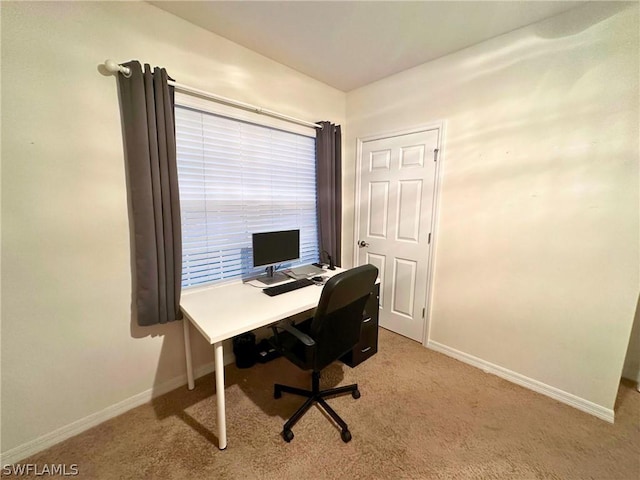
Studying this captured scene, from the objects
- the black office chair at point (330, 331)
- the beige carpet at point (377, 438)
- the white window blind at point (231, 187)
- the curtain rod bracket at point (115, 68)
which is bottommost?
the beige carpet at point (377, 438)

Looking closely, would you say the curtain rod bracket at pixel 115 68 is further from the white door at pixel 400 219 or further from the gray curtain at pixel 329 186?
the white door at pixel 400 219

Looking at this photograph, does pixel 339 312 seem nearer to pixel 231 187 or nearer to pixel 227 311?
pixel 227 311

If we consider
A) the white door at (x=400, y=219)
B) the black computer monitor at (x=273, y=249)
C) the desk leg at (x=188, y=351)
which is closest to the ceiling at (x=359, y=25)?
the white door at (x=400, y=219)

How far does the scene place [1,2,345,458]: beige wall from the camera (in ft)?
4.11

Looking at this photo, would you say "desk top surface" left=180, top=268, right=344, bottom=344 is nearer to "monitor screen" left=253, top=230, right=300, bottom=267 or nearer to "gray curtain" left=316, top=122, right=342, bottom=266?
"monitor screen" left=253, top=230, right=300, bottom=267

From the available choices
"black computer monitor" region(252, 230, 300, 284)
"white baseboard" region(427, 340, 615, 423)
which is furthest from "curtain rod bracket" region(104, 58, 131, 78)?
"white baseboard" region(427, 340, 615, 423)

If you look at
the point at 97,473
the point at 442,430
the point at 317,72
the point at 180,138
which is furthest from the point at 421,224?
the point at 97,473

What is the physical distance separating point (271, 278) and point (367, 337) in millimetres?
974

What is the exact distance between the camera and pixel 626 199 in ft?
4.91

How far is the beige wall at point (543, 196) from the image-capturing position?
1.51 m

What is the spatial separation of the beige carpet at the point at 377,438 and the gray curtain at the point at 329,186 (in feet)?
4.29

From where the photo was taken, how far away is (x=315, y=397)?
1.66m

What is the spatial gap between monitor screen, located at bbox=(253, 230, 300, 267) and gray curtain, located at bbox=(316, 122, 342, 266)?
1.55 ft

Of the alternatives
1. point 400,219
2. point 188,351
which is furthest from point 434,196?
point 188,351
